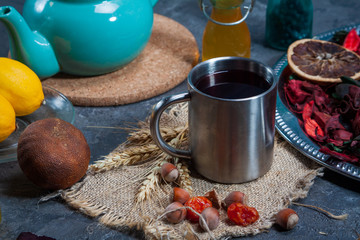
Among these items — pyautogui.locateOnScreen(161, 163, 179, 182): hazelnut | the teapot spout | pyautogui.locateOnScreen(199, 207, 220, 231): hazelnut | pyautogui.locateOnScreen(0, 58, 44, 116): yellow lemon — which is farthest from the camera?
the teapot spout

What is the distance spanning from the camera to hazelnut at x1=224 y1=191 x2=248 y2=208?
964 mm

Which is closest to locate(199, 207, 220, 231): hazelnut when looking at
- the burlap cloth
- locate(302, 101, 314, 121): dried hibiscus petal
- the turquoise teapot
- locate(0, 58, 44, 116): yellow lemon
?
the burlap cloth

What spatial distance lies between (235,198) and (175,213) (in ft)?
0.40

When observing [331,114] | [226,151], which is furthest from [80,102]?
[331,114]

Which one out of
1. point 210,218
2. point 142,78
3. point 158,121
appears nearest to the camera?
point 210,218

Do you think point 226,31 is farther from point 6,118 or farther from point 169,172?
point 6,118

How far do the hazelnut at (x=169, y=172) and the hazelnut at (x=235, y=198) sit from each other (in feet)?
0.40

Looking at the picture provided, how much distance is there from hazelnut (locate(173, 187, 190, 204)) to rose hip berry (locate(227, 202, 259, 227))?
0.09 metres

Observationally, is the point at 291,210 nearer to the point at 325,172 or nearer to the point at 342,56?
the point at 325,172

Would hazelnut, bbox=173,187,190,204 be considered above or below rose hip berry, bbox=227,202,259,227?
below

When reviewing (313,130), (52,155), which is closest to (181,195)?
(52,155)

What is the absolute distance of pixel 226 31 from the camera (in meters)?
1.44

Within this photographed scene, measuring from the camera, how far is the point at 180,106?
1.32 metres

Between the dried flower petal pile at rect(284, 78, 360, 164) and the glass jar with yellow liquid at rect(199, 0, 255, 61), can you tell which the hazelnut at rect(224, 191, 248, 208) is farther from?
the glass jar with yellow liquid at rect(199, 0, 255, 61)
